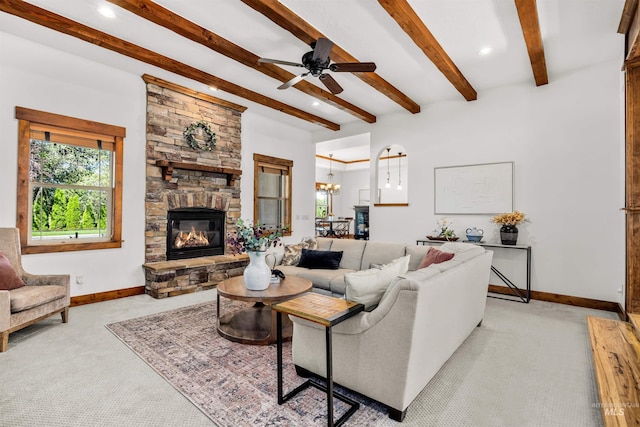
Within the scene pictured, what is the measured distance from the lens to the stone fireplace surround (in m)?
4.64

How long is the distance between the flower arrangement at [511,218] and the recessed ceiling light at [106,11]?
5.17m

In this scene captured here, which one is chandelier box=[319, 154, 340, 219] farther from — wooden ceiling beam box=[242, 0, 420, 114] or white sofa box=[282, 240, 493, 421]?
white sofa box=[282, 240, 493, 421]

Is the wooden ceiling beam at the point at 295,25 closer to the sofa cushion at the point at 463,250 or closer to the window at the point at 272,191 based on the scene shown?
the sofa cushion at the point at 463,250

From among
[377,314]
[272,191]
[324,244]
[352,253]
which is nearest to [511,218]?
[352,253]

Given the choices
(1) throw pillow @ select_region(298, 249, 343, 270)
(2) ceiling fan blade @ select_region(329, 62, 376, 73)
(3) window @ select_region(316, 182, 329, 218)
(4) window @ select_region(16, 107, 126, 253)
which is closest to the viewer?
(2) ceiling fan blade @ select_region(329, 62, 376, 73)

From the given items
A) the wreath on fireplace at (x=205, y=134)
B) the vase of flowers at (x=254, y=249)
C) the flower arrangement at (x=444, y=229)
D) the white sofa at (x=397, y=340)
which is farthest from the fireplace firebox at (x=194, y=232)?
the flower arrangement at (x=444, y=229)

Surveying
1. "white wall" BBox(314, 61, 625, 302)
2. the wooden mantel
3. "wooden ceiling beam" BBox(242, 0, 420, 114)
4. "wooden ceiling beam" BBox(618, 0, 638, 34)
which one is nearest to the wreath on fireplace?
the wooden mantel

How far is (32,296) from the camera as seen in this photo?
117 inches

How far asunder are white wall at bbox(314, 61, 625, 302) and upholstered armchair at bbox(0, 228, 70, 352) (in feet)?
17.1

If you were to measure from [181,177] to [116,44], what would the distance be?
6.50ft

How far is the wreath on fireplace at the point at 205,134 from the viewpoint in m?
5.08

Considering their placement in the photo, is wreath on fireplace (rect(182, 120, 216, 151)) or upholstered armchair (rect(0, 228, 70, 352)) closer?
upholstered armchair (rect(0, 228, 70, 352))

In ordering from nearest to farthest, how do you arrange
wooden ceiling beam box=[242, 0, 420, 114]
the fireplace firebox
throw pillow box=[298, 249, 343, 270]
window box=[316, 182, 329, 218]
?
wooden ceiling beam box=[242, 0, 420, 114] → throw pillow box=[298, 249, 343, 270] → the fireplace firebox → window box=[316, 182, 329, 218]

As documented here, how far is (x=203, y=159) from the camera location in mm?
5309
